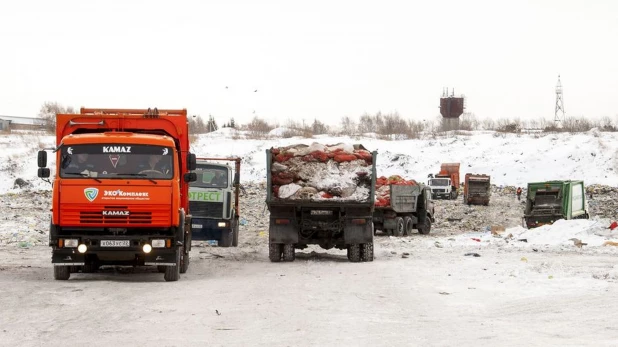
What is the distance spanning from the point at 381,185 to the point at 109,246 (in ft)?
67.1

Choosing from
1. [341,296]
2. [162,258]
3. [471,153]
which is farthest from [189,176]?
[471,153]

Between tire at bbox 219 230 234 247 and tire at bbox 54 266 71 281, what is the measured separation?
10.2m

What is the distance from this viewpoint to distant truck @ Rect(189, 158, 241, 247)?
24797 millimetres

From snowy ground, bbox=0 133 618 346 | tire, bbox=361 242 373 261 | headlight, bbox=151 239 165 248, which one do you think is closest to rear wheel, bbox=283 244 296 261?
snowy ground, bbox=0 133 618 346

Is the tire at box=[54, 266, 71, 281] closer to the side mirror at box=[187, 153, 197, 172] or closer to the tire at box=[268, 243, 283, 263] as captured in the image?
the side mirror at box=[187, 153, 197, 172]

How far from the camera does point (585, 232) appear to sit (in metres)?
26.5

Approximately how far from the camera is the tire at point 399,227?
33938mm

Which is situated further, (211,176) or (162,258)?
(211,176)

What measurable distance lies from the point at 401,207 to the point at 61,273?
69.3 feet

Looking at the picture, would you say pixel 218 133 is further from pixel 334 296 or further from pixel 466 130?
pixel 334 296

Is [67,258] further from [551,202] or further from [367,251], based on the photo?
[551,202]

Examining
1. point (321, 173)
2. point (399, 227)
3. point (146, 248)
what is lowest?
point (399, 227)

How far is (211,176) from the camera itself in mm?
25234

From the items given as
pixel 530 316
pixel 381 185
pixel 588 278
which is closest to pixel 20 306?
pixel 530 316
